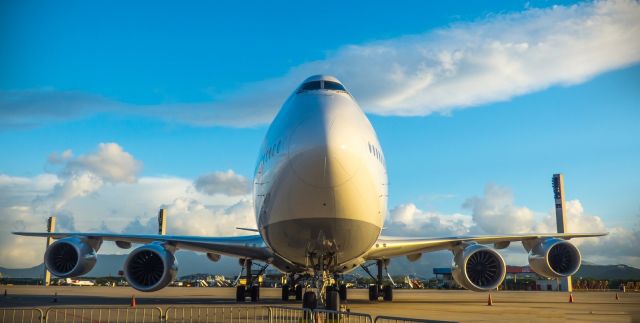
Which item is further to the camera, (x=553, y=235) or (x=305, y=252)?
(x=553, y=235)

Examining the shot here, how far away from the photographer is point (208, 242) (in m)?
18.7

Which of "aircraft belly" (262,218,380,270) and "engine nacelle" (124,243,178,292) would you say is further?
"engine nacelle" (124,243,178,292)

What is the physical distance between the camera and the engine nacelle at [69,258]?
17.9 metres

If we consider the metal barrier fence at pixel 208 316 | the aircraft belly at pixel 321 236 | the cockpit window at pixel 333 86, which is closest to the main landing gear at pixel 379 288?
the metal barrier fence at pixel 208 316

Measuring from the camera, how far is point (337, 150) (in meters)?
9.84

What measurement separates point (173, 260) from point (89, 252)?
3476 mm

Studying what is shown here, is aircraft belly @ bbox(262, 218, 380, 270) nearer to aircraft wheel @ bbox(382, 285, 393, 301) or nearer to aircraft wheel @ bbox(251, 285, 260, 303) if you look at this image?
aircraft wheel @ bbox(251, 285, 260, 303)

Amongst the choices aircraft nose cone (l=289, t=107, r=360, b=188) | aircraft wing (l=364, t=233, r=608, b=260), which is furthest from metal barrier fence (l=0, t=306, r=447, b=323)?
aircraft wing (l=364, t=233, r=608, b=260)

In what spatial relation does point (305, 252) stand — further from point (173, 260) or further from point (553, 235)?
point (553, 235)

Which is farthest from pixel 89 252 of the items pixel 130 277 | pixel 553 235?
pixel 553 235

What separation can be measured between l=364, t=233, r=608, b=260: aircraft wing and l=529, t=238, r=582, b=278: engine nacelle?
2.06ft

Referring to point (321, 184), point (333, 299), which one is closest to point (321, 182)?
point (321, 184)

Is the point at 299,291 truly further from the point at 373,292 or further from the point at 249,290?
the point at 373,292

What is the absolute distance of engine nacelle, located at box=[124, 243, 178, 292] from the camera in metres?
16.8
